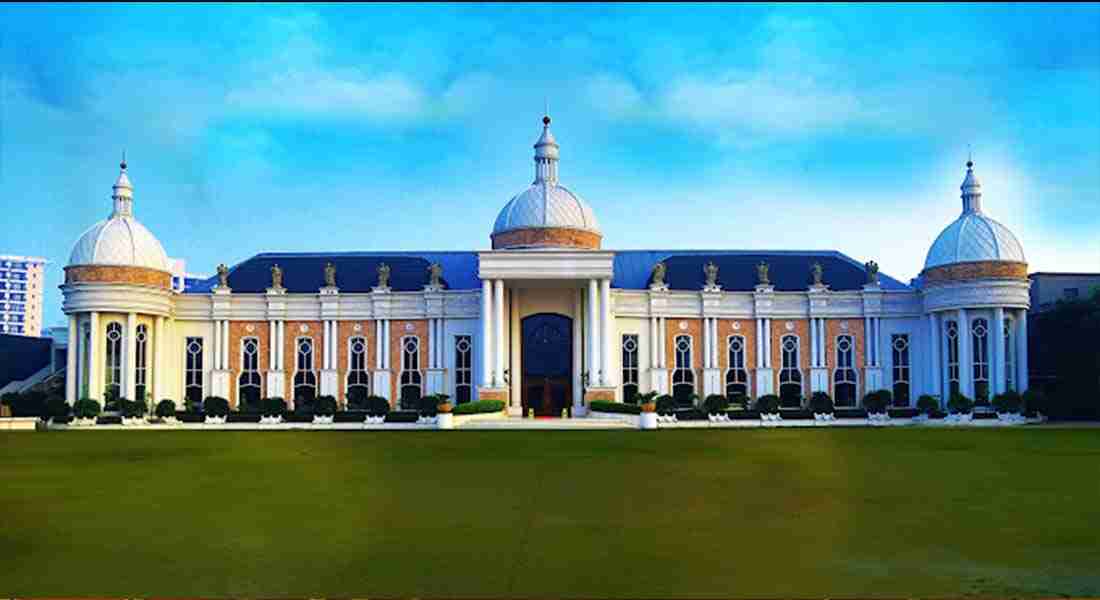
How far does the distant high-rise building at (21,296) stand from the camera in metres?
163

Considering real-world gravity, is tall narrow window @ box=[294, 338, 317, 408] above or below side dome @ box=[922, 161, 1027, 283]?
below

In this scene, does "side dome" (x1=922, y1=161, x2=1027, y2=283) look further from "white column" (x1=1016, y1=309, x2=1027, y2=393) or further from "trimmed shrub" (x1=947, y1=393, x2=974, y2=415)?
"trimmed shrub" (x1=947, y1=393, x2=974, y2=415)

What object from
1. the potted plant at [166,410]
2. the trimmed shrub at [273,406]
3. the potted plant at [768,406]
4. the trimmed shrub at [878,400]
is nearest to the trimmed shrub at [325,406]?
the trimmed shrub at [273,406]

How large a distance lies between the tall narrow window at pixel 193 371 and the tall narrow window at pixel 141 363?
3.45 metres

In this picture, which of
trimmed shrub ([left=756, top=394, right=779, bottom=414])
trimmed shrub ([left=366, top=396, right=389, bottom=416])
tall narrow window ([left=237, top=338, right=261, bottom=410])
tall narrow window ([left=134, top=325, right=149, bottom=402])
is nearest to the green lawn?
trimmed shrub ([left=366, top=396, right=389, bottom=416])

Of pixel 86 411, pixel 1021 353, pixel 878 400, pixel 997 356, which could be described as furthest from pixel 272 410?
pixel 1021 353

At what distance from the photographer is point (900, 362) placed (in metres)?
63.0

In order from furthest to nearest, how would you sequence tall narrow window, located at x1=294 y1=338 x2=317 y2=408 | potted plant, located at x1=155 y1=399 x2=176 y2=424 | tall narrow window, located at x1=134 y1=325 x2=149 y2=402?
tall narrow window, located at x1=294 y1=338 x2=317 y2=408 < tall narrow window, located at x1=134 y1=325 x2=149 y2=402 < potted plant, located at x1=155 y1=399 x2=176 y2=424

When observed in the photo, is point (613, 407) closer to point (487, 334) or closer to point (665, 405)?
point (665, 405)

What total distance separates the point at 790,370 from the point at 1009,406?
482 inches

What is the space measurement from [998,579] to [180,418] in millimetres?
44869

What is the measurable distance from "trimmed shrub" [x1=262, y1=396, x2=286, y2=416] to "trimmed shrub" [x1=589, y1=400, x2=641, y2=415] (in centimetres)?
1408

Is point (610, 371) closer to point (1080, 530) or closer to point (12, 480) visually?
point (12, 480)

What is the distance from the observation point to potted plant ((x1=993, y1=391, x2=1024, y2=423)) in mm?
54125
